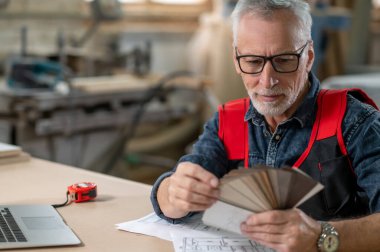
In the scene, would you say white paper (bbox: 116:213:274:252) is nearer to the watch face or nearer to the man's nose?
the watch face

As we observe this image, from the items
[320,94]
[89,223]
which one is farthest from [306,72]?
[89,223]

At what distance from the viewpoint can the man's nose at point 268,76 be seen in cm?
138

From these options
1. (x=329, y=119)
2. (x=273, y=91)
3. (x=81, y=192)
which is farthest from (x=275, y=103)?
(x=81, y=192)

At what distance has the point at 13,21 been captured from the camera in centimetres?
469

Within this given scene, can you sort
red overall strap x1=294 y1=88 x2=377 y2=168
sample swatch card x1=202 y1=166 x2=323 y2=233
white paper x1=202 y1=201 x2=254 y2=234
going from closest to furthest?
sample swatch card x1=202 y1=166 x2=323 y2=233
white paper x1=202 y1=201 x2=254 y2=234
red overall strap x1=294 y1=88 x2=377 y2=168

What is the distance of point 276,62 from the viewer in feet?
4.54

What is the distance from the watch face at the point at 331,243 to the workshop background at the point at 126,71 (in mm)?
2362

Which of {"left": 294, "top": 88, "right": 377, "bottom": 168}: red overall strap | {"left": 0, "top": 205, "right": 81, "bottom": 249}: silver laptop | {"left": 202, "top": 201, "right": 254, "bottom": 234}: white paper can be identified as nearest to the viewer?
{"left": 202, "top": 201, "right": 254, "bottom": 234}: white paper

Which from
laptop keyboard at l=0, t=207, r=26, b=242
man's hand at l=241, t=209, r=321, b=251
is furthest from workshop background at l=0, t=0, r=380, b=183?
man's hand at l=241, t=209, r=321, b=251

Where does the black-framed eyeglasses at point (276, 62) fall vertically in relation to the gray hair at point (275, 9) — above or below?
below

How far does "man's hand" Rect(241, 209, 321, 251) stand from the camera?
1.16m

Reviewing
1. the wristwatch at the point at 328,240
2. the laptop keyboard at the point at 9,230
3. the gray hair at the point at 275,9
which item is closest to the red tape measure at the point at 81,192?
the laptop keyboard at the point at 9,230

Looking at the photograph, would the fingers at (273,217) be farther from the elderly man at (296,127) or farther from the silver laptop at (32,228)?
the silver laptop at (32,228)

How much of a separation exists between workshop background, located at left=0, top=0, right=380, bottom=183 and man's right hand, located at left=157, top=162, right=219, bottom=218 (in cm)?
210
